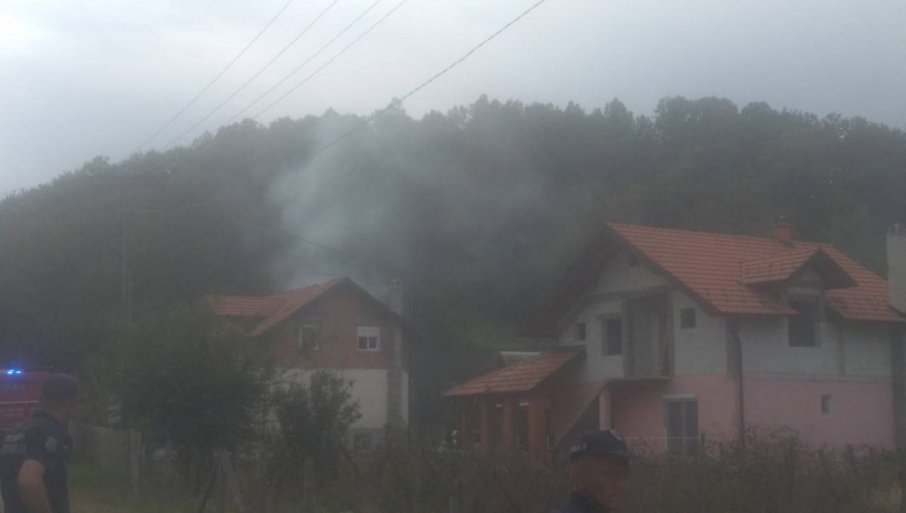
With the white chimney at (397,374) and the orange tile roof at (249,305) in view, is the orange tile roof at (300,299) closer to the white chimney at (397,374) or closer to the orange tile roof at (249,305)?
the orange tile roof at (249,305)

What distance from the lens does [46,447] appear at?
7.16m

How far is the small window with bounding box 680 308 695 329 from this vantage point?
3341 centimetres

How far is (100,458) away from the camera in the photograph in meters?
35.6

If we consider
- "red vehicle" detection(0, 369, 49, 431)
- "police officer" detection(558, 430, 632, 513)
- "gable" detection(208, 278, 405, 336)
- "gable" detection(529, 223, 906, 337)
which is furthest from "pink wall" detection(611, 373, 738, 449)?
"police officer" detection(558, 430, 632, 513)

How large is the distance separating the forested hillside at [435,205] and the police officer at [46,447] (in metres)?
43.9

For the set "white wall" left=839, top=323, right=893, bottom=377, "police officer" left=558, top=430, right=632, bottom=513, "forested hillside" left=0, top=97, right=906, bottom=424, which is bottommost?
"police officer" left=558, top=430, right=632, bottom=513

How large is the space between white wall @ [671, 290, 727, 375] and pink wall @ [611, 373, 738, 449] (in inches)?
10.1

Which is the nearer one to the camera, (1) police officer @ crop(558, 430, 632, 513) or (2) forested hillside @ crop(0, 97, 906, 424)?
Answer: (1) police officer @ crop(558, 430, 632, 513)

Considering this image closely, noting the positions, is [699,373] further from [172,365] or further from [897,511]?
[897,511]

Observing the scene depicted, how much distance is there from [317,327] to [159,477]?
23387 mm

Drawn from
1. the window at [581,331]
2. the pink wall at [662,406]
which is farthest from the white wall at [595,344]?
the pink wall at [662,406]

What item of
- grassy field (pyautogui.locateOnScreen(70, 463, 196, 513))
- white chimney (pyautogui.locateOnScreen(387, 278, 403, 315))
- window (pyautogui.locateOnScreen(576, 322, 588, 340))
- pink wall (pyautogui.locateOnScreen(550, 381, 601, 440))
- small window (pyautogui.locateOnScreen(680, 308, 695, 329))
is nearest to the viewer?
grassy field (pyautogui.locateOnScreen(70, 463, 196, 513))

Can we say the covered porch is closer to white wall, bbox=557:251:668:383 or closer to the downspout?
white wall, bbox=557:251:668:383

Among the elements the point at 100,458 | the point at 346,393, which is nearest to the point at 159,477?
the point at 346,393
